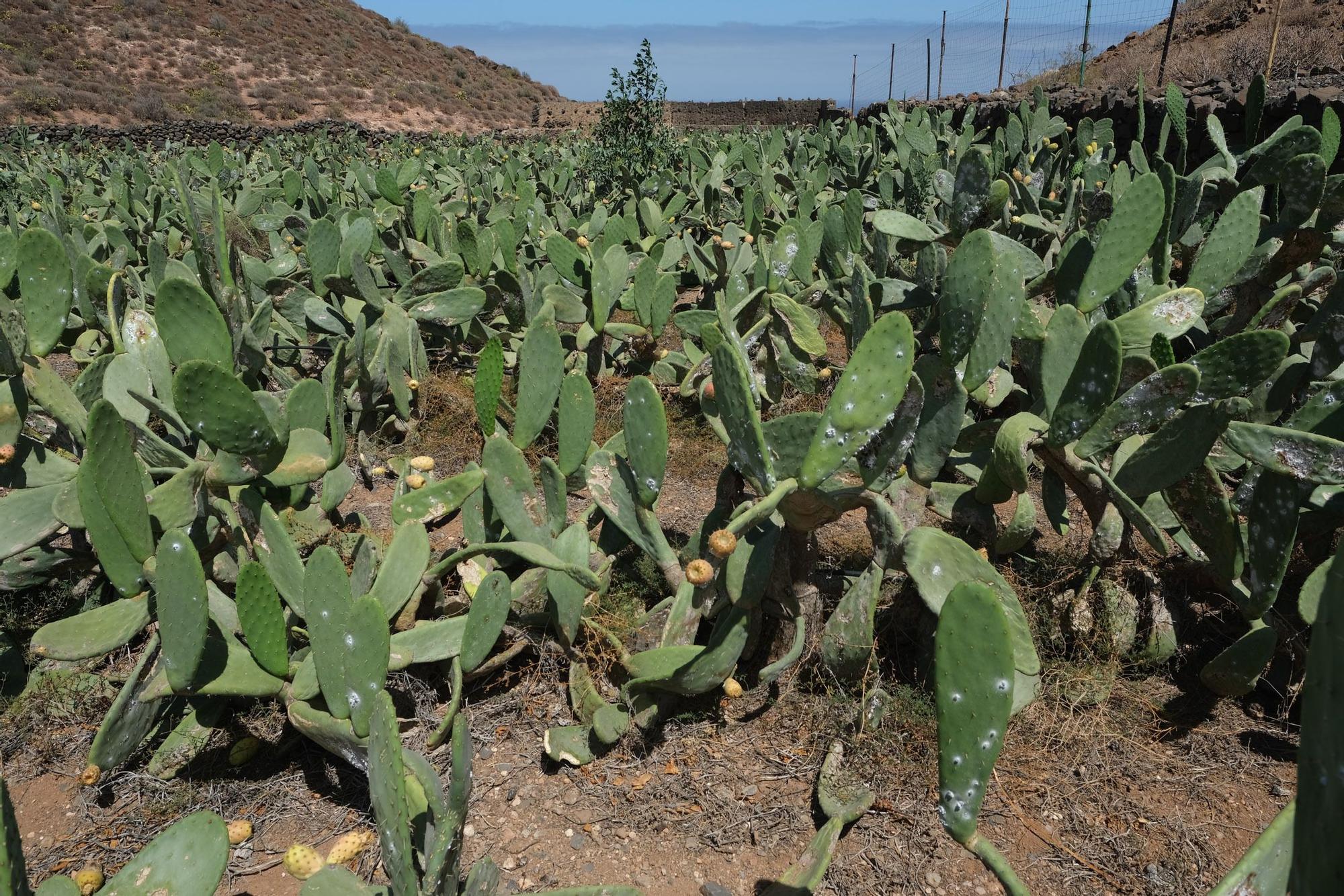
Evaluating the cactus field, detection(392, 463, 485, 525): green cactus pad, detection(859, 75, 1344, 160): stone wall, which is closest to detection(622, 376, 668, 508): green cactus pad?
the cactus field

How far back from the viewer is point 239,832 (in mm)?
1986

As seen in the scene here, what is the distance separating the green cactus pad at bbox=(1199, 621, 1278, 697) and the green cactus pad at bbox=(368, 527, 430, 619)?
6.31 ft

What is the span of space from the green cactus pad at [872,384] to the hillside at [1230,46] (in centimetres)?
1155

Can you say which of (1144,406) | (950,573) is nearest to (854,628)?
(950,573)

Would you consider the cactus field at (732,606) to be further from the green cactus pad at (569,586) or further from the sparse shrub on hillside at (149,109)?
the sparse shrub on hillside at (149,109)

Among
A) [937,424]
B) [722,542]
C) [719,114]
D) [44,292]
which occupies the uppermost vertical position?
[719,114]

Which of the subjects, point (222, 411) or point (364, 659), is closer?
point (364, 659)

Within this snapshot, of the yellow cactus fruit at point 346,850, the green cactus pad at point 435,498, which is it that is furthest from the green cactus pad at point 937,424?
the yellow cactus fruit at point 346,850

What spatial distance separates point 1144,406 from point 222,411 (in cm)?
208

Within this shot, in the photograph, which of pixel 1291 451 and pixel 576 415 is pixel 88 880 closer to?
pixel 576 415

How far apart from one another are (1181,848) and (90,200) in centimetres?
832

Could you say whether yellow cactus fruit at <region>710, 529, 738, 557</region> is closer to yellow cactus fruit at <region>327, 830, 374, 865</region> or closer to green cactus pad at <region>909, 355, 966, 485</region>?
green cactus pad at <region>909, 355, 966, 485</region>

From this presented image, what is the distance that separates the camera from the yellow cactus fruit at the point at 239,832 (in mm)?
1981

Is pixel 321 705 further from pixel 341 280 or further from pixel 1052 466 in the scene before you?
pixel 341 280
